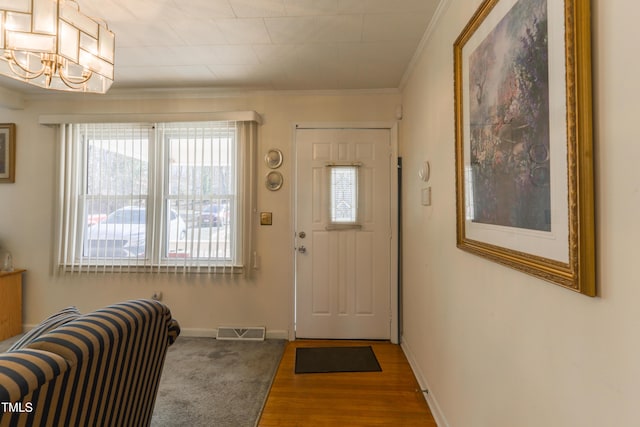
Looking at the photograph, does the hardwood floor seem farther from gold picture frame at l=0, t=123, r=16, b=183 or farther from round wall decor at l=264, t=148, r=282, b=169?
gold picture frame at l=0, t=123, r=16, b=183

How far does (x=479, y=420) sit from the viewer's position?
1322 mm

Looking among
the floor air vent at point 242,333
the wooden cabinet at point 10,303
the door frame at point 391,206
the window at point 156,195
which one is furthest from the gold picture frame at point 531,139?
the wooden cabinet at point 10,303

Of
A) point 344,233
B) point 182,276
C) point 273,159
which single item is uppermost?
point 273,159

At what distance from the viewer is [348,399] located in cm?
205

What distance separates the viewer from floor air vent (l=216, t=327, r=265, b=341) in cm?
295

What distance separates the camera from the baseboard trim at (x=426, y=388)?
1769 millimetres

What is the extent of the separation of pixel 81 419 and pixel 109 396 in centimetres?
11

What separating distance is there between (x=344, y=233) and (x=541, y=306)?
2.09 metres

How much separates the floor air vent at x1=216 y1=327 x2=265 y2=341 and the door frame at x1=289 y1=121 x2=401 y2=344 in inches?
12.0

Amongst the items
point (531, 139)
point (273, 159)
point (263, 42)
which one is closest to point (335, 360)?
point (273, 159)

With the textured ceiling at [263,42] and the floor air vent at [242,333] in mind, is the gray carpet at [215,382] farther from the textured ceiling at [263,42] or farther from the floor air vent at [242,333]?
the textured ceiling at [263,42]

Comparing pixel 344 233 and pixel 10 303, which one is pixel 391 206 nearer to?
pixel 344 233

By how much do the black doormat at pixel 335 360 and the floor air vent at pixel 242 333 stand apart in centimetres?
44

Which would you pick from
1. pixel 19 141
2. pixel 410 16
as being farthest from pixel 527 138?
pixel 19 141
